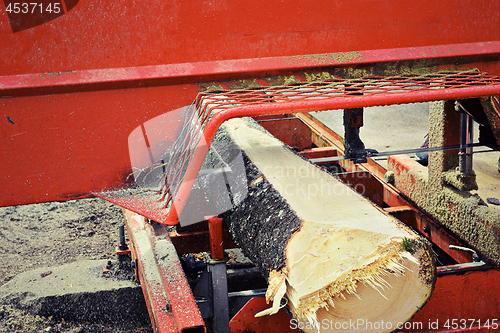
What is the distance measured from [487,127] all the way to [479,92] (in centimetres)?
94

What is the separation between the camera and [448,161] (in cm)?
247

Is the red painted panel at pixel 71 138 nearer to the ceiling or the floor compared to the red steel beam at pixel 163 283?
nearer to the ceiling

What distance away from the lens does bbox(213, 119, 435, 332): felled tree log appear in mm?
1313

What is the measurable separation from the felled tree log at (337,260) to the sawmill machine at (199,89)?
0.03m

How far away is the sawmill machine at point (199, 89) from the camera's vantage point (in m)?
1.57

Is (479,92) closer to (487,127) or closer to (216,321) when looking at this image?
(487,127)

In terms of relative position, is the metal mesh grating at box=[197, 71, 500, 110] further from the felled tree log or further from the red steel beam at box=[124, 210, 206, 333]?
the red steel beam at box=[124, 210, 206, 333]

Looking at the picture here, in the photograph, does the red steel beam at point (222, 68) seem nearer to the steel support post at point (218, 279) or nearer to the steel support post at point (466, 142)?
the steel support post at point (466, 142)

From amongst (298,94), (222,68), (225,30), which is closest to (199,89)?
(222,68)

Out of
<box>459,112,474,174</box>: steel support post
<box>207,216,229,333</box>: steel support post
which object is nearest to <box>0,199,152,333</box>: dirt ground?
<box>207,216,229,333</box>: steel support post

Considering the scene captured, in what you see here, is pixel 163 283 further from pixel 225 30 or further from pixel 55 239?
pixel 55 239

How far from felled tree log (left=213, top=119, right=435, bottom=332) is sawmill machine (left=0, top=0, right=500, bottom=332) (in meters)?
0.03

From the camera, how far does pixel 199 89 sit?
1.78 metres

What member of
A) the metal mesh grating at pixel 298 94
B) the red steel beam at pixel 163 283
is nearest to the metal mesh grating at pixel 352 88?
the metal mesh grating at pixel 298 94
